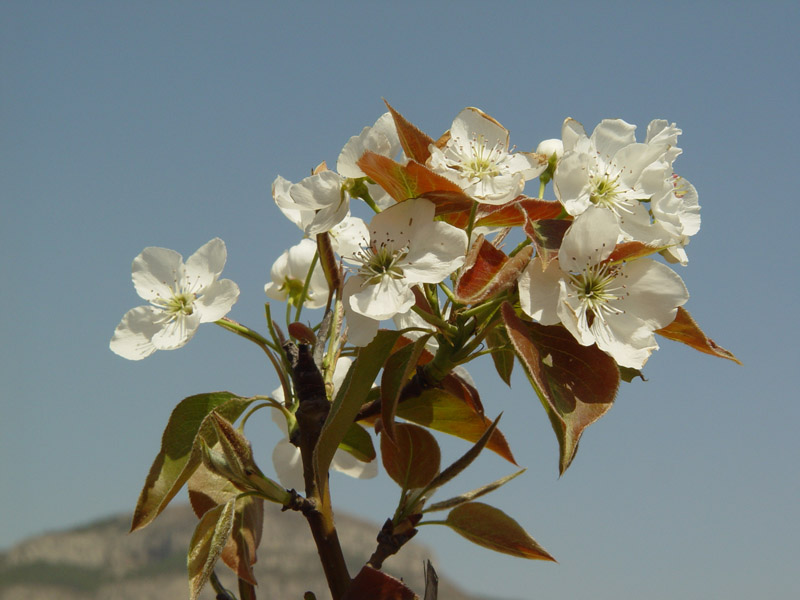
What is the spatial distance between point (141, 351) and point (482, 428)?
0.47 metres

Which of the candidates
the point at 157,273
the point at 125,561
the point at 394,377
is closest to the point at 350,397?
the point at 394,377

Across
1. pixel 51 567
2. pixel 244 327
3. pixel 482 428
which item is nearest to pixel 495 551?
pixel 482 428

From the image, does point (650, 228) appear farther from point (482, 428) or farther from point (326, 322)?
point (326, 322)

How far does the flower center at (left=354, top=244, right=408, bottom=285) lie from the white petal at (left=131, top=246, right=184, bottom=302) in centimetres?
33

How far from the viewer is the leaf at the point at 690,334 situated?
0.93m

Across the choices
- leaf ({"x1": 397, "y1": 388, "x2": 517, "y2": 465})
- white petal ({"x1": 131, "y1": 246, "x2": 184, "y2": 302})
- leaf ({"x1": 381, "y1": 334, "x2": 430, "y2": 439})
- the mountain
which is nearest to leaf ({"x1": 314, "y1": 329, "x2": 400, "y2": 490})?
leaf ({"x1": 381, "y1": 334, "x2": 430, "y2": 439})

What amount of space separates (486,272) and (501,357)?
24cm

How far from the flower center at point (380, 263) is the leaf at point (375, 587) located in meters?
0.34

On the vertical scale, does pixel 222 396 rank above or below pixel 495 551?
above

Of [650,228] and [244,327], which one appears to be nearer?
[650,228]

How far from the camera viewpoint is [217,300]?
3.41ft

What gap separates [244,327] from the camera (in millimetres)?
1072

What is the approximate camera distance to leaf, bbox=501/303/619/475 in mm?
792

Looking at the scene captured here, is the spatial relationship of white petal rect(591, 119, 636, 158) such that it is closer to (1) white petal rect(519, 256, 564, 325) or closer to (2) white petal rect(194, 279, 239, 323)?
(1) white petal rect(519, 256, 564, 325)
